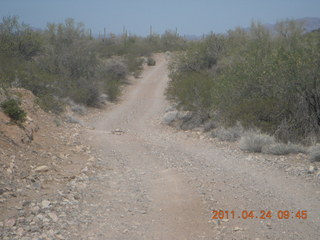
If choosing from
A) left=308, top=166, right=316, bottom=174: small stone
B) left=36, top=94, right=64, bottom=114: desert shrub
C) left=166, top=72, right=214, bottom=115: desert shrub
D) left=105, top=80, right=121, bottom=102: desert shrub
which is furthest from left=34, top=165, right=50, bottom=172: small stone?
left=105, top=80, right=121, bottom=102: desert shrub

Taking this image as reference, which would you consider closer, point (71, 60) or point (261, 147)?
point (261, 147)

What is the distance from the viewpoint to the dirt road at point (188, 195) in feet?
15.3

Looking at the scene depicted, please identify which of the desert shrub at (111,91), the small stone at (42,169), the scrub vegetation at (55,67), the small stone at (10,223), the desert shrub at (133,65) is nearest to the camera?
the small stone at (10,223)

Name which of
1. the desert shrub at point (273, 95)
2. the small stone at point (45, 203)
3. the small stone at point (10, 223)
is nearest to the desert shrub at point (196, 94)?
the desert shrub at point (273, 95)

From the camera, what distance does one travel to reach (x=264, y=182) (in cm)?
670

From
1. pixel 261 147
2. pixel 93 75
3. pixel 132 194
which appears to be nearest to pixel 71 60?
pixel 93 75

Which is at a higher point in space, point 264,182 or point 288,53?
point 288,53

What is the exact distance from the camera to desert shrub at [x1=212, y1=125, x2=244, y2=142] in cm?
1101

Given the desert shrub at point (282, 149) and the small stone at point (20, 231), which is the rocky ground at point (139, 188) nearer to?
the small stone at point (20, 231)

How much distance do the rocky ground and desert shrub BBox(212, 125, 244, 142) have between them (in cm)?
38

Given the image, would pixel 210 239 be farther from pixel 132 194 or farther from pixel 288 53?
pixel 288 53

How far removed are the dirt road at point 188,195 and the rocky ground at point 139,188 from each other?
0.02m

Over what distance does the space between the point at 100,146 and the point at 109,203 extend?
4353 mm
